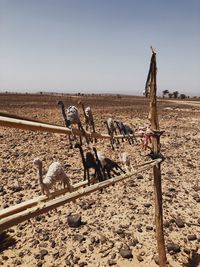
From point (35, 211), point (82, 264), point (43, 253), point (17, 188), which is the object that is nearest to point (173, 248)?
point (82, 264)

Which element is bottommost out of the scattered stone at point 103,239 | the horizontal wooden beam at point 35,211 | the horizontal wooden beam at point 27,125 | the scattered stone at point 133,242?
the scattered stone at point 133,242

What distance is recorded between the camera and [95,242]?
737 centimetres

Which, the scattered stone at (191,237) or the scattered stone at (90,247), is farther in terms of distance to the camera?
the scattered stone at (191,237)

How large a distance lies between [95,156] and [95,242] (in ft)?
12.6

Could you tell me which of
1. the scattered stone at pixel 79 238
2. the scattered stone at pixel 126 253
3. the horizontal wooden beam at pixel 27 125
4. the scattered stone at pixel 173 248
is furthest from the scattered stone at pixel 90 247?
the horizontal wooden beam at pixel 27 125

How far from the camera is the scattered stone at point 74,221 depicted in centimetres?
790

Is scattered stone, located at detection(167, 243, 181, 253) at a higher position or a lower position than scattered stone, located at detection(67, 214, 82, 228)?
lower

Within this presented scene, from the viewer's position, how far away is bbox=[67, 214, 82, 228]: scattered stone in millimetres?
7898

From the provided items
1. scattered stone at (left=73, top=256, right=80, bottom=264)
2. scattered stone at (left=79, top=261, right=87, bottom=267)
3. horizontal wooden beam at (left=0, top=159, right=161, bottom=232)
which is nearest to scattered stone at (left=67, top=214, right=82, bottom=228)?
scattered stone at (left=73, top=256, right=80, bottom=264)

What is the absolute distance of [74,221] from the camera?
7926mm

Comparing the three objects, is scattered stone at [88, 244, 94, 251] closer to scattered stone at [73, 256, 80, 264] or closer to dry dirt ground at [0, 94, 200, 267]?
dry dirt ground at [0, 94, 200, 267]

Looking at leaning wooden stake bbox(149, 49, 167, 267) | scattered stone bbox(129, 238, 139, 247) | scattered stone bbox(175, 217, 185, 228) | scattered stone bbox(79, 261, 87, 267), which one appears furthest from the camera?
scattered stone bbox(175, 217, 185, 228)

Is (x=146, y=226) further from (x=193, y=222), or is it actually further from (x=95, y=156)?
(x=95, y=156)

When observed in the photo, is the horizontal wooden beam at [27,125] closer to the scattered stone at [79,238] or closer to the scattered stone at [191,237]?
the scattered stone at [79,238]
